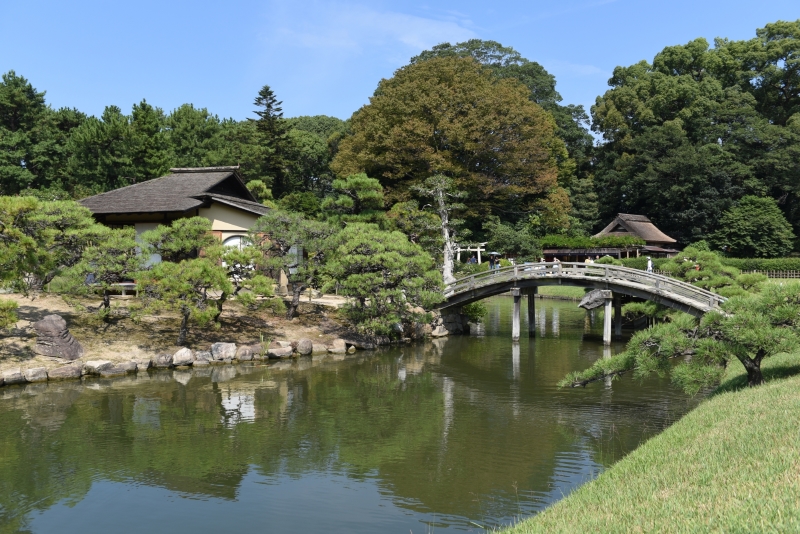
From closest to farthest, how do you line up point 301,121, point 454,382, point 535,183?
point 454,382, point 535,183, point 301,121

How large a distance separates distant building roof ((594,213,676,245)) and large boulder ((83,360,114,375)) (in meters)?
38.2

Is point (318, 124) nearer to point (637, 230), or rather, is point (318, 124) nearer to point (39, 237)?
point (637, 230)

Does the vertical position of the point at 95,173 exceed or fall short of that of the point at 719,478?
it exceeds it

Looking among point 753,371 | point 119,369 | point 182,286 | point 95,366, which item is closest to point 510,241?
point 182,286

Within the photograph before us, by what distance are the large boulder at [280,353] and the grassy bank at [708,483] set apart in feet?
46.2

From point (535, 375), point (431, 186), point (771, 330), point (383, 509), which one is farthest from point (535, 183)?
point (383, 509)

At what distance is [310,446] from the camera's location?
489 inches

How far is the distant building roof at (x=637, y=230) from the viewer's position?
157ft

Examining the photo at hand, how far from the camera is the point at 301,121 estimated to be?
2746 inches

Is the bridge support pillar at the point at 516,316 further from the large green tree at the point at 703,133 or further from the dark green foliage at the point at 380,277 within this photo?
the large green tree at the point at 703,133

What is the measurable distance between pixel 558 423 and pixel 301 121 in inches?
2392

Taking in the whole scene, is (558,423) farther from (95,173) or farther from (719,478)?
(95,173)

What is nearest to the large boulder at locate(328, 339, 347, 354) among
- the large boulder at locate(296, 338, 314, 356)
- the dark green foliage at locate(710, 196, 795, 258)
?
the large boulder at locate(296, 338, 314, 356)

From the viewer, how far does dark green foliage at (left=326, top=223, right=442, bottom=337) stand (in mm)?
22688
